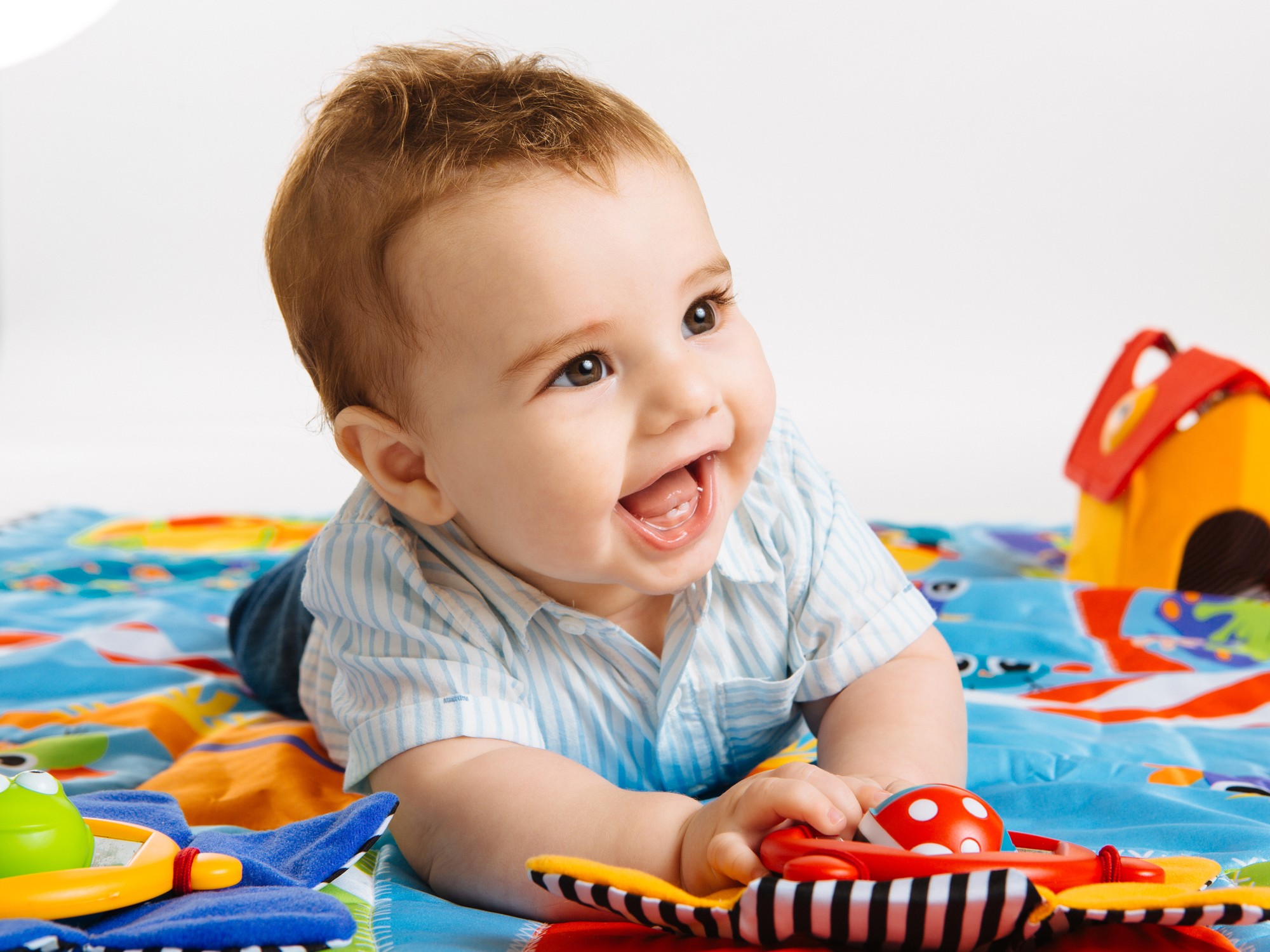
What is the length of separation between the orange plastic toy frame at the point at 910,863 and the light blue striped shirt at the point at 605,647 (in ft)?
0.92

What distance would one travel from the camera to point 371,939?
2.33 feet

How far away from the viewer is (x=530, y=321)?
0.77m

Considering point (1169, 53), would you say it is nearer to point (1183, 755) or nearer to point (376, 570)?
point (1183, 755)

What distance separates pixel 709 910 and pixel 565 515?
0.27m

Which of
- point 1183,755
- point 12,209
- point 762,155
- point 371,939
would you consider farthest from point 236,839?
point 12,209

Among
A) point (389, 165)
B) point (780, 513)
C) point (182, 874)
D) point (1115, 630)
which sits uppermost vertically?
point (389, 165)

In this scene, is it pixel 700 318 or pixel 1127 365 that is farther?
pixel 1127 365

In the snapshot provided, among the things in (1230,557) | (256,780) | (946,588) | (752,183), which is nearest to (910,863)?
(256,780)

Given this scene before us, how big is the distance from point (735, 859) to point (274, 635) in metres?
0.71

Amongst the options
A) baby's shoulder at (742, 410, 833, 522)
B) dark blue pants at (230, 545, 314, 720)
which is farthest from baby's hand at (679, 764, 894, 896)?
dark blue pants at (230, 545, 314, 720)

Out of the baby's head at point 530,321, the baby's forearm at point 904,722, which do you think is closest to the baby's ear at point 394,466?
the baby's head at point 530,321

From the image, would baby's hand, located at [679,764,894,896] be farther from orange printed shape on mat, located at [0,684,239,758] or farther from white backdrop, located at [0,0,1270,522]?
white backdrop, located at [0,0,1270,522]

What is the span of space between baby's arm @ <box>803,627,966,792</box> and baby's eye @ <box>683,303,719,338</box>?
0.29 metres

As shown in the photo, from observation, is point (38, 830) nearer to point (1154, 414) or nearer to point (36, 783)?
point (36, 783)
